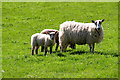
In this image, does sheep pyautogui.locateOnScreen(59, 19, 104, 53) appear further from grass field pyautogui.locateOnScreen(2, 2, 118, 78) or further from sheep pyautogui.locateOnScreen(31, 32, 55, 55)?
sheep pyautogui.locateOnScreen(31, 32, 55, 55)

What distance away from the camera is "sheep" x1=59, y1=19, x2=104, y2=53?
74.6 ft

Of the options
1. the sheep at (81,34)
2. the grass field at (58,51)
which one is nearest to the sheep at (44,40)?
the grass field at (58,51)

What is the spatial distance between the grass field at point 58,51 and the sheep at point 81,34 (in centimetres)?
76

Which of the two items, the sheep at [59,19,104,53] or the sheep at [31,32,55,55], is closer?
the sheep at [31,32,55,55]

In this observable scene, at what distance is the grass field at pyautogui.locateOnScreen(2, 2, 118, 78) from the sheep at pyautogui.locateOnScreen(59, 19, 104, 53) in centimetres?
76

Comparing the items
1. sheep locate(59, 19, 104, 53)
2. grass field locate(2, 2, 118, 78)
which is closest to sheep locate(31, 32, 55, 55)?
grass field locate(2, 2, 118, 78)

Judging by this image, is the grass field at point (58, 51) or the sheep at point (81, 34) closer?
the grass field at point (58, 51)

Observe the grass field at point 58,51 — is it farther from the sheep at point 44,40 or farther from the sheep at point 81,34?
the sheep at point 44,40

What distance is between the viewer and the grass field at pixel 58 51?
699 inches

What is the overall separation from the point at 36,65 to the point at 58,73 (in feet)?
7.05

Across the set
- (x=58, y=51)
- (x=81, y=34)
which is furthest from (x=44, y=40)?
(x=58, y=51)

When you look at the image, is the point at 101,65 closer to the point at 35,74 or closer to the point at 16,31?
the point at 35,74

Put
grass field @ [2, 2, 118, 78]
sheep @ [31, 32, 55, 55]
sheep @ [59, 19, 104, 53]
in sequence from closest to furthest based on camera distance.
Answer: grass field @ [2, 2, 118, 78] < sheep @ [31, 32, 55, 55] < sheep @ [59, 19, 104, 53]

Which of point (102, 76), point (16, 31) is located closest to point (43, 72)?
point (102, 76)
